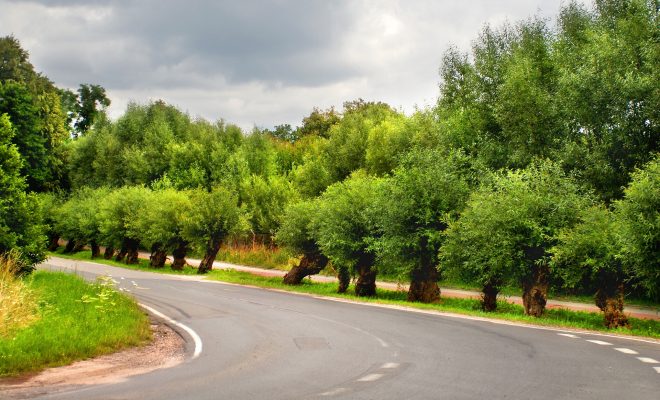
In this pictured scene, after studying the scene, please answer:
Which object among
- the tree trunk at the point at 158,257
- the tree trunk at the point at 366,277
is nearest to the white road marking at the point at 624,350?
the tree trunk at the point at 366,277

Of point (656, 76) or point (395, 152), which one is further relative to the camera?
point (395, 152)

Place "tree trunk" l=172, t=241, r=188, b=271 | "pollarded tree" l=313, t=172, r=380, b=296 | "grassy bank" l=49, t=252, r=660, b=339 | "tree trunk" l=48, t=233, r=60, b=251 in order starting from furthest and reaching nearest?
"tree trunk" l=48, t=233, r=60, b=251, "tree trunk" l=172, t=241, r=188, b=271, "pollarded tree" l=313, t=172, r=380, b=296, "grassy bank" l=49, t=252, r=660, b=339

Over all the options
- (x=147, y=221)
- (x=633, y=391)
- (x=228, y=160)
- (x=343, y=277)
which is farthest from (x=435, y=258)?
(x=228, y=160)

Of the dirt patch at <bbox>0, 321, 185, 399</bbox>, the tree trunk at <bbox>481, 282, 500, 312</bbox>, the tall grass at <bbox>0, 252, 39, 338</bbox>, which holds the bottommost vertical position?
the dirt patch at <bbox>0, 321, 185, 399</bbox>

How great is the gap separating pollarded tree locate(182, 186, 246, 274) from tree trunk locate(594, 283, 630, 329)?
28.2m

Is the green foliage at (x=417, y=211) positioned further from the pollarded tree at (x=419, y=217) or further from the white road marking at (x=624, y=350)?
the white road marking at (x=624, y=350)

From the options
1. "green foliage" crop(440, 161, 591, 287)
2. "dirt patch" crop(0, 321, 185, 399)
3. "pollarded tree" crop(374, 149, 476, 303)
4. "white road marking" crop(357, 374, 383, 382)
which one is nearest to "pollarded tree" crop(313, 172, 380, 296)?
"pollarded tree" crop(374, 149, 476, 303)

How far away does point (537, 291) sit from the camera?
23.0m

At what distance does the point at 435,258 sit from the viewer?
27922 mm

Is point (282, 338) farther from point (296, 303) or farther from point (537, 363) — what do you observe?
point (296, 303)

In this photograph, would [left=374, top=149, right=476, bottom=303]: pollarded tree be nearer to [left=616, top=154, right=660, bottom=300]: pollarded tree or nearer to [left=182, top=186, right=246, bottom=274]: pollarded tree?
[left=616, top=154, right=660, bottom=300]: pollarded tree

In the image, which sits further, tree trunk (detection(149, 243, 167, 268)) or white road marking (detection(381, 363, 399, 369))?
tree trunk (detection(149, 243, 167, 268))

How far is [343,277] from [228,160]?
40398 mm

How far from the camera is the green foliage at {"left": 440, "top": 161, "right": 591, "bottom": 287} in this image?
2253 cm
